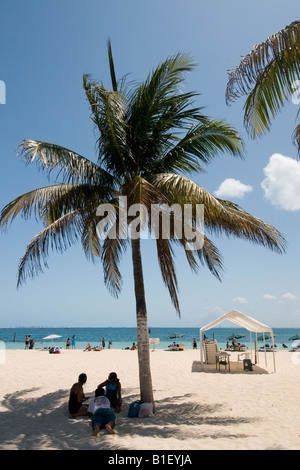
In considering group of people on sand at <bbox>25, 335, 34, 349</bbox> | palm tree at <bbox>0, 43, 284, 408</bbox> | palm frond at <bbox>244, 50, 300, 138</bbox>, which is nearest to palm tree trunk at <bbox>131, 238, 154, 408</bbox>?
palm tree at <bbox>0, 43, 284, 408</bbox>

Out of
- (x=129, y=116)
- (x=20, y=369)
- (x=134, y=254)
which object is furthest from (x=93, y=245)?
(x=20, y=369)

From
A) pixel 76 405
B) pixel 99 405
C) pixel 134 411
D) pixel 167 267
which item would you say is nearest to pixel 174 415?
pixel 134 411

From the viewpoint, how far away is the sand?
518cm

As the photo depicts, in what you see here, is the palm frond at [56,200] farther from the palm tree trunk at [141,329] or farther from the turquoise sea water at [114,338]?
the turquoise sea water at [114,338]

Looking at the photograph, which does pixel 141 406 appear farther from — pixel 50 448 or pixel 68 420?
pixel 50 448

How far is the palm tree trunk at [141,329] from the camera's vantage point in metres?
7.16

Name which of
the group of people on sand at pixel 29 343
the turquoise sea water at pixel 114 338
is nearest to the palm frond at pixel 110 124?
the turquoise sea water at pixel 114 338

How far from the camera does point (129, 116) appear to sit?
786 cm

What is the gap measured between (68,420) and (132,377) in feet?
18.3

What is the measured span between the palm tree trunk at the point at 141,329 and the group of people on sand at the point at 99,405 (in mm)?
599

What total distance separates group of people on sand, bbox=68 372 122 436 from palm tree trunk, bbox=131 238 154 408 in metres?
0.60

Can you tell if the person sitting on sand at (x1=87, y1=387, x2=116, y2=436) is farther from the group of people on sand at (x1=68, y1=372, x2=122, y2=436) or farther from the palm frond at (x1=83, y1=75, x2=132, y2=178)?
the palm frond at (x1=83, y1=75, x2=132, y2=178)
